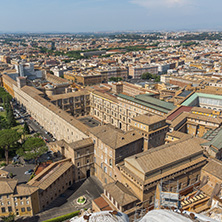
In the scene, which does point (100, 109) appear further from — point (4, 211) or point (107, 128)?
point (4, 211)

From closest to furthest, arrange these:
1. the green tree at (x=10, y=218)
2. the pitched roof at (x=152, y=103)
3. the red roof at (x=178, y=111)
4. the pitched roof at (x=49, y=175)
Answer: the green tree at (x=10, y=218)
the pitched roof at (x=49, y=175)
the red roof at (x=178, y=111)
the pitched roof at (x=152, y=103)

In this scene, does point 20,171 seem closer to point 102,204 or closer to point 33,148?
point 33,148

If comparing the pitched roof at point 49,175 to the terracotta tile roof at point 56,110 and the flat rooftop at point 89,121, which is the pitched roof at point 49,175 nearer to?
the terracotta tile roof at point 56,110

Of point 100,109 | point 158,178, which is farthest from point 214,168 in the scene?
point 100,109

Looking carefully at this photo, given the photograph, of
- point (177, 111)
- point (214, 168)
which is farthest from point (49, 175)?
point (177, 111)

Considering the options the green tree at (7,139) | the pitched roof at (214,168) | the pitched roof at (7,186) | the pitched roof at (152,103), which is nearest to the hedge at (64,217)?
the pitched roof at (7,186)
